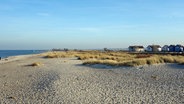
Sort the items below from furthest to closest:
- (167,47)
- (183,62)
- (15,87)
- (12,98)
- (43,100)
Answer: (167,47), (183,62), (15,87), (12,98), (43,100)

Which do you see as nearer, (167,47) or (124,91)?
(124,91)

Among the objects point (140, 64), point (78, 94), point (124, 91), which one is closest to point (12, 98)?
point (78, 94)

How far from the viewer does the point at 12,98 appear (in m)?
14.7

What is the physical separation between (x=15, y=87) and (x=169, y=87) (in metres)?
8.19

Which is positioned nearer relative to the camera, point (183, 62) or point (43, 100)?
point (43, 100)

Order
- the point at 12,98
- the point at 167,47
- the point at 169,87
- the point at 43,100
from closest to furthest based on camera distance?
the point at 43,100 < the point at 12,98 < the point at 169,87 < the point at 167,47

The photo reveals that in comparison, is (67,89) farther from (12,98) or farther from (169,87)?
(169,87)

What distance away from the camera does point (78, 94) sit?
49.2 feet

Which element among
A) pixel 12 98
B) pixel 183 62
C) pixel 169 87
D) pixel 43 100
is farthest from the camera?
pixel 183 62

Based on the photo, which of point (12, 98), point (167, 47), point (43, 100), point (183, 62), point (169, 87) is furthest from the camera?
point (167, 47)

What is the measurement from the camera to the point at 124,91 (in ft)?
51.3

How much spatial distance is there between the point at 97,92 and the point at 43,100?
276 cm

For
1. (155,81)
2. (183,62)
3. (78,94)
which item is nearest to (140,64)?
(183,62)

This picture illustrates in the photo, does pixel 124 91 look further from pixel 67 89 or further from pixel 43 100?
pixel 43 100
